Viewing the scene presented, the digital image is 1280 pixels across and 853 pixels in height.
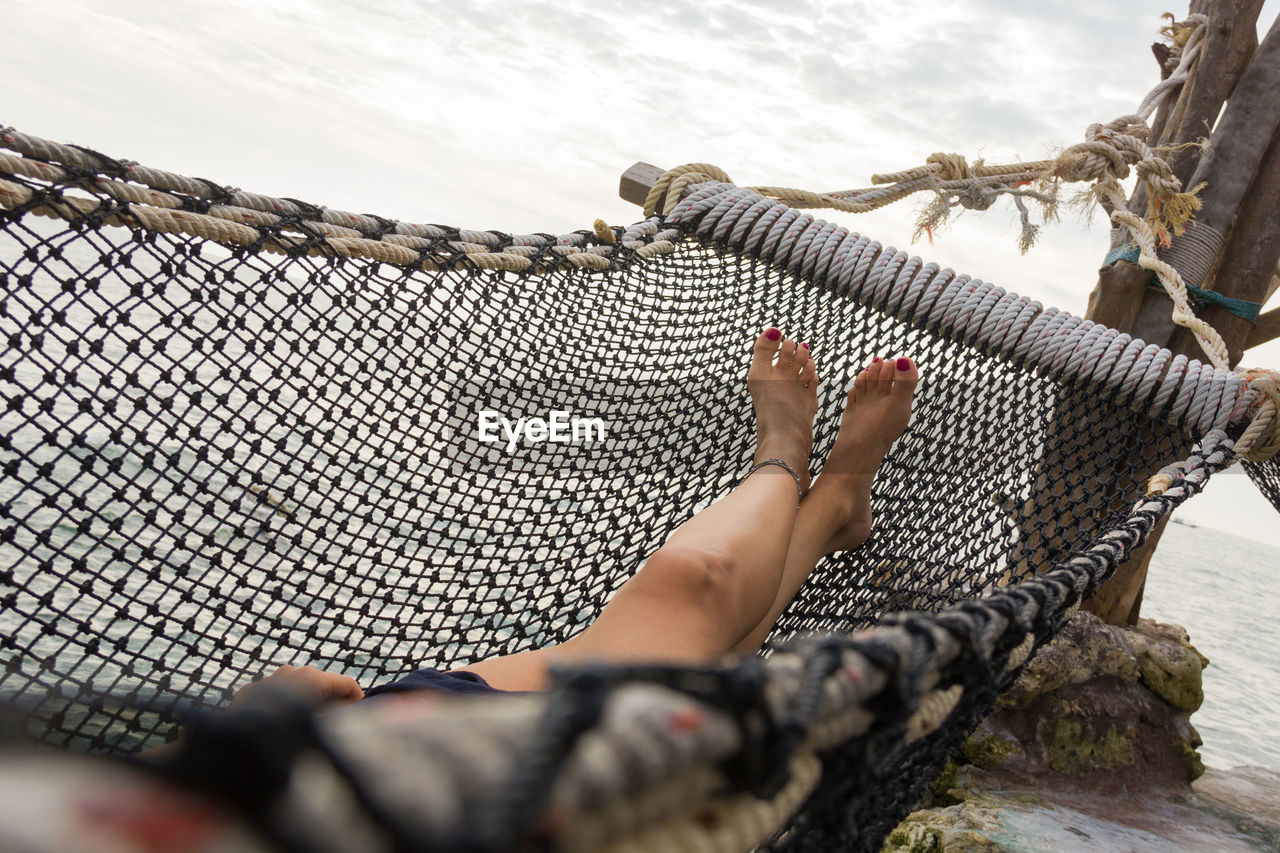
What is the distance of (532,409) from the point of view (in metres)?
1.30

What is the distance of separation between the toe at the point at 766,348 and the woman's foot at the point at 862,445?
0.49 feet

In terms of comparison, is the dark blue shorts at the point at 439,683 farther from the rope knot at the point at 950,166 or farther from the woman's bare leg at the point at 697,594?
the rope knot at the point at 950,166

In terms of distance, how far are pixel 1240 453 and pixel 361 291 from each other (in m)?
1.28

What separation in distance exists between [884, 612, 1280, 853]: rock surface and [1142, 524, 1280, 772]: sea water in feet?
7.34

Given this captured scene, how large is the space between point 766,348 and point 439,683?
833 millimetres

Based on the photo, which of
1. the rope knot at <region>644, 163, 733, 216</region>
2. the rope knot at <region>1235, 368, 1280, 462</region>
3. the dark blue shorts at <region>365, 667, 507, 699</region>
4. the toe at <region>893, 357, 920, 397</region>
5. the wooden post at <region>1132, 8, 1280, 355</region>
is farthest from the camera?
the wooden post at <region>1132, 8, 1280, 355</region>

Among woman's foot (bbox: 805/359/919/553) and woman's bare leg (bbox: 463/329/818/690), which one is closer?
woman's bare leg (bbox: 463/329/818/690)

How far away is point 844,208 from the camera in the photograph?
5.16 feet

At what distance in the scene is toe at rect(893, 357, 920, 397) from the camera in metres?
1.33

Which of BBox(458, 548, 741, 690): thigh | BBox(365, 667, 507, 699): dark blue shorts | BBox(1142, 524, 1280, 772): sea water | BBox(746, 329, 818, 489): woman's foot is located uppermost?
BBox(746, 329, 818, 489): woman's foot

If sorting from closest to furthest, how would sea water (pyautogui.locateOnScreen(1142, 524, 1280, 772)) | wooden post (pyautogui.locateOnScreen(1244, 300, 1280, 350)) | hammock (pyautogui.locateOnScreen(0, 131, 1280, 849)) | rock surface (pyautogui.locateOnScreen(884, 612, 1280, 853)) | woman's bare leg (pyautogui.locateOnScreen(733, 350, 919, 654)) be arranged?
hammock (pyautogui.locateOnScreen(0, 131, 1280, 849)) → woman's bare leg (pyautogui.locateOnScreen(733, 350, 919, 654)) → rock surface (pyautogui.locateOnScreen(884, 612, 1280, 853)) → wooden post (pyautogui.locateOnScreen(1244, 300, 1280, 350)) → sea water (pyautogui.locateOnScreen(1142, 524, 1280, 772))

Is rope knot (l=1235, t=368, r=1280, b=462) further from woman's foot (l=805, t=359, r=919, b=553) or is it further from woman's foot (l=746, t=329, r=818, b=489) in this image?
woman's foot (l=746, t=329, r=818, b=489)

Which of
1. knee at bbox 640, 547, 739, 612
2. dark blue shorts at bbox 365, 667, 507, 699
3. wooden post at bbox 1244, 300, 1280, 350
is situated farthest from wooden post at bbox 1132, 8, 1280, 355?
dark blue shorts at bbox 365, 667, 507, 699

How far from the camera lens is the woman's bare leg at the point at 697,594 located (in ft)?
2.59
